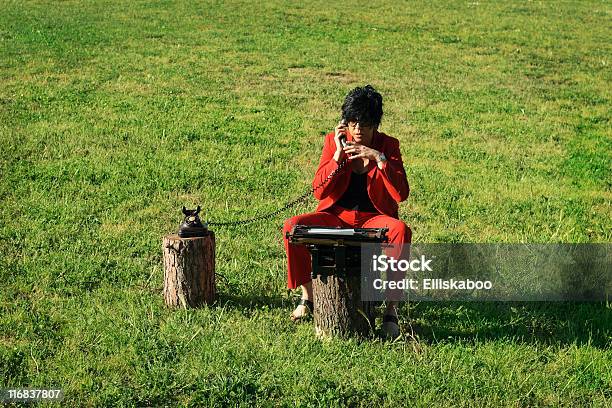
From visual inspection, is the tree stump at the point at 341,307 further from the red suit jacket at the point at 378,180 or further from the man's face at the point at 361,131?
the man's face at the point at 361,131

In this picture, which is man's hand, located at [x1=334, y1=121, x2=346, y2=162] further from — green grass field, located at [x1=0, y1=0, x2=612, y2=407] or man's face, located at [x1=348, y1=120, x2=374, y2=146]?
green grass field, located at [x1=0, y1=0, x2=612, y2=407]

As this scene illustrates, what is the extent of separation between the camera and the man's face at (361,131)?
708 centimetres

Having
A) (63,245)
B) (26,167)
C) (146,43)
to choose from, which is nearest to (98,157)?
(26,167)

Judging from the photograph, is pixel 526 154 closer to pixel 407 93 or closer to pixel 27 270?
pixel 407 93

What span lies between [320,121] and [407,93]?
3349mm

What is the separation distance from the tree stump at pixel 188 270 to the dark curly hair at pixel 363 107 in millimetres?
1578

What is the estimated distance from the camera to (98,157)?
12.5 m

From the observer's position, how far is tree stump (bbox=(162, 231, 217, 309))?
7113 mm

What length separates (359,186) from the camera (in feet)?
24.1

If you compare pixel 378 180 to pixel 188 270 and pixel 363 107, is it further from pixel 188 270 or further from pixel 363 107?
pixel 188 270

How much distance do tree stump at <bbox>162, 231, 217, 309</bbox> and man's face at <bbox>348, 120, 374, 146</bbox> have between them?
58.8 inches

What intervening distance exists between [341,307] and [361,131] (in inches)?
58.9

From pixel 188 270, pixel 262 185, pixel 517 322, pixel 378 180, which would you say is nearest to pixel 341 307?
pixel 378 180

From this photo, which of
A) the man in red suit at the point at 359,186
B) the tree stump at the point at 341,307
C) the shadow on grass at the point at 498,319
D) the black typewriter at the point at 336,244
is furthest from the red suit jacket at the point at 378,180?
the shadow on grass at the point at 498,319
